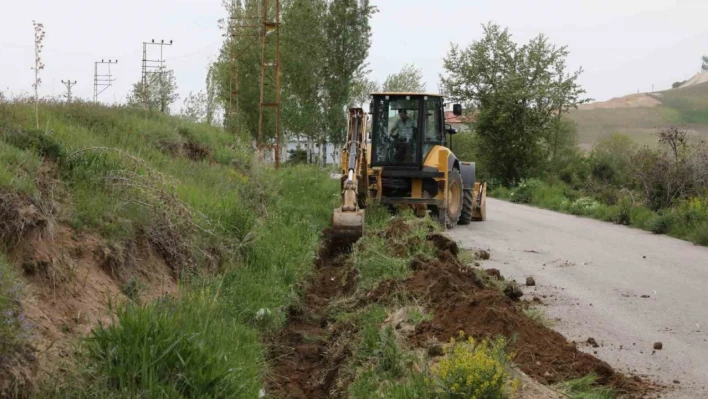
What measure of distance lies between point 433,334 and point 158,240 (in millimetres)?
3171

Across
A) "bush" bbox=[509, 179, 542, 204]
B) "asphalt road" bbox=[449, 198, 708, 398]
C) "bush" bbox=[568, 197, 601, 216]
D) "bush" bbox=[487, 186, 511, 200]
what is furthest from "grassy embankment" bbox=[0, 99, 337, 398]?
"bush" bbox=[487, 186, 511, 200]

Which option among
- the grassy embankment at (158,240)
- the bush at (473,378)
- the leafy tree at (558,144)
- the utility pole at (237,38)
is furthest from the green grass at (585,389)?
the leafy tree at (558,144)

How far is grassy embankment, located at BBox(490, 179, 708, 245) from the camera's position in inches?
742

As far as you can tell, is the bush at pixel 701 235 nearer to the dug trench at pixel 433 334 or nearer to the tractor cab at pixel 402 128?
the tractor cab at pixel 402 128

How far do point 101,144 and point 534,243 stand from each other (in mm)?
9206

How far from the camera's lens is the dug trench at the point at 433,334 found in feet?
22.4

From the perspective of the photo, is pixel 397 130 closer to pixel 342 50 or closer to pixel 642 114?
pixel 342 50

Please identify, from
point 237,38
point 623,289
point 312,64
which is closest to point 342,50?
point 312,64

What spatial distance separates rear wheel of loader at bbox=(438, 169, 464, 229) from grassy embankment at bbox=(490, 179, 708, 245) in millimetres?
4614

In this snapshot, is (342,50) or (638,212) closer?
(638,212)

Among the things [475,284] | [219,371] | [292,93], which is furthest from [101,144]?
[292,93]

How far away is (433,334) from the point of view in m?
7.39

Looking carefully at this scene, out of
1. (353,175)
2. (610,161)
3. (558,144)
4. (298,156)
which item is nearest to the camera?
(353,175)

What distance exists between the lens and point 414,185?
20.2 m
